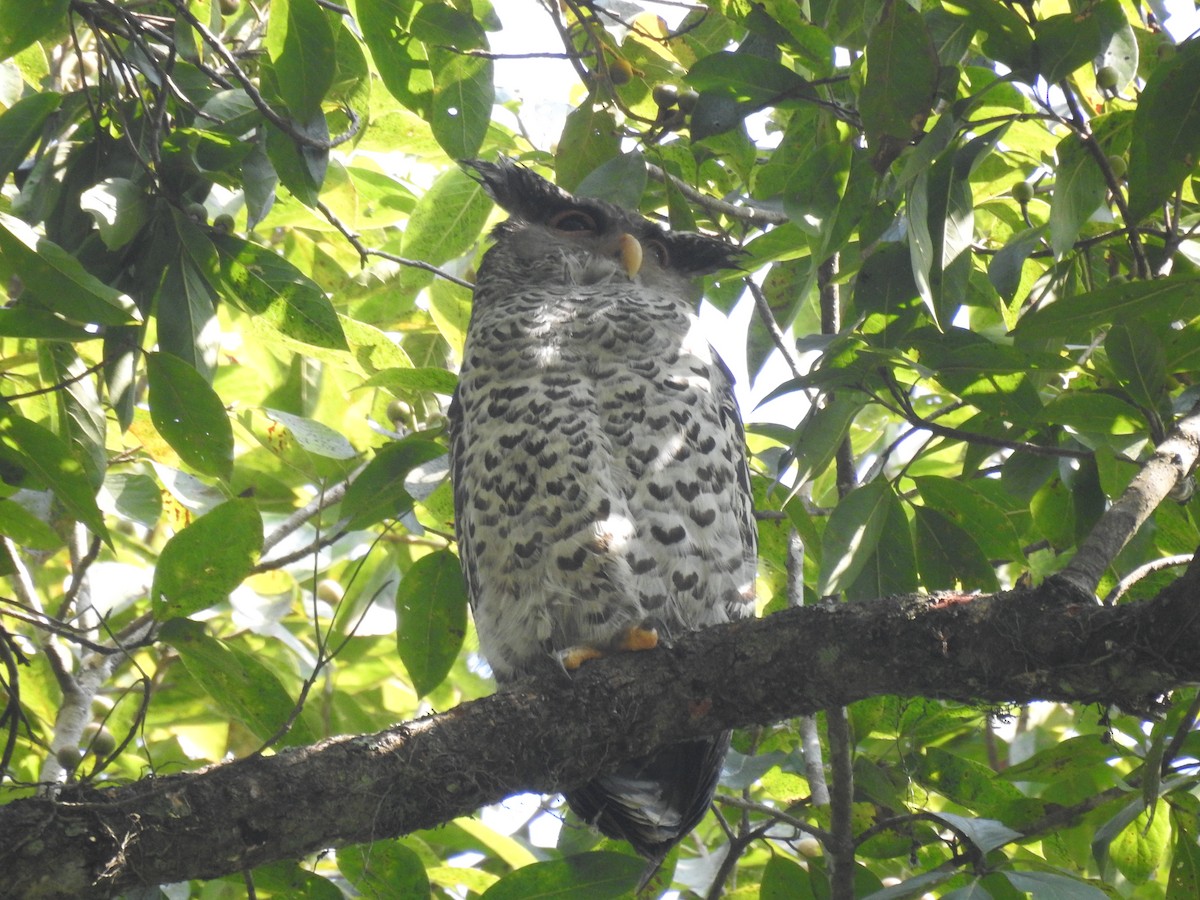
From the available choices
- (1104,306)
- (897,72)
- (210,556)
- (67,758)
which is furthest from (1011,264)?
(67,758)

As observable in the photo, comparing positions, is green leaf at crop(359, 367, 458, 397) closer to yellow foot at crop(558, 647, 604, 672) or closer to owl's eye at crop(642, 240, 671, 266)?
yellow foot at crop(558, 647, 604, 672)

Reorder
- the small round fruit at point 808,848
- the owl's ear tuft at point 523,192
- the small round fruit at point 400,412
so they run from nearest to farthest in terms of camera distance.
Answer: the small round fruit at point 808,848 < the small round fruit at point 400,412 < the owl's ear tuft at point 523,192

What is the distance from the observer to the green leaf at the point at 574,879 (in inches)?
109

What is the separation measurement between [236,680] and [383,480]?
2.11 feet

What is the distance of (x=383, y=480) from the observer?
314 cm

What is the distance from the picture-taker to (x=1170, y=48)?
2742mm

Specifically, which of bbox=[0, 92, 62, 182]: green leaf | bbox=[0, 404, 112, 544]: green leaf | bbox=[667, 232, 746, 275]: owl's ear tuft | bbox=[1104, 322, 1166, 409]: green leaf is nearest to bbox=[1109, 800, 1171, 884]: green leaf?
bbox=[1104, 322, 1166, 409]: green leaf

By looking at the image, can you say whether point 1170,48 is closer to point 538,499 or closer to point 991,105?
point 991,105

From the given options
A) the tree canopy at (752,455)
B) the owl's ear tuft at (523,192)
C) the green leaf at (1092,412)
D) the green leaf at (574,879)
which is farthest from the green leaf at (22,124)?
the green leaf at (1092,412)

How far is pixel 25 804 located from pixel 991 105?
2638 mm

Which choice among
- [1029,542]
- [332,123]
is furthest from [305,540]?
[1029,542]

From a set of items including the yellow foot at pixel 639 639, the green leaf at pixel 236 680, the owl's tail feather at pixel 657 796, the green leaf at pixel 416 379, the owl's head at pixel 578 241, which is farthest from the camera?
the owl's head at pixel 578 241

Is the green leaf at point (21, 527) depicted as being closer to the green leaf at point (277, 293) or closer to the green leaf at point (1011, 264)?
the green leaf at point (277, 293)

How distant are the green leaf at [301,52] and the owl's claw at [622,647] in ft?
4.93
